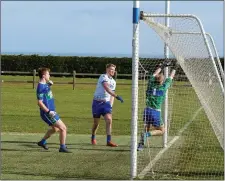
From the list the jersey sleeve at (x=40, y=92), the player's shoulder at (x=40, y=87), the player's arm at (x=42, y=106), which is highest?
the player's shoulder at (x=40, y=87)

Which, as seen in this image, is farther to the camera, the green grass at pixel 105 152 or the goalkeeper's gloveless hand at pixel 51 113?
the goalkeeper's gloveless hand at pixel 51 113

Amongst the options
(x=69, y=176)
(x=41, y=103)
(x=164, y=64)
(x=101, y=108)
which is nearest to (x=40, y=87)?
(x=41, y=103)

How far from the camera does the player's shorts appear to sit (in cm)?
1137

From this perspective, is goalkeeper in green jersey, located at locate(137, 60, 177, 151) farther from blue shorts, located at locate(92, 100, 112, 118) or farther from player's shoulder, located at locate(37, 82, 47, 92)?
player's shoulder, located at locate(37, 82, 47, 92)

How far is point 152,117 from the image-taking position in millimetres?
11469

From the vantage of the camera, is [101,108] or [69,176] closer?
[69,176]

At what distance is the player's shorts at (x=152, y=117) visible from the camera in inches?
448

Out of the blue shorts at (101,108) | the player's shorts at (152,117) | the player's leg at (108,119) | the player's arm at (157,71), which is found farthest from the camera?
the blue shorts at (101,108)

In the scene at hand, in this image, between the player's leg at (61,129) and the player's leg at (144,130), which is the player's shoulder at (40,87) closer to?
the player's leg at (61,129)

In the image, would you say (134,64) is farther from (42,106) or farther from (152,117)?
(42,106)

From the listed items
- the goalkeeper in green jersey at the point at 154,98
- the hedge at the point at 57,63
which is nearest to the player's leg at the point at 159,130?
the goalkeeper in green jersey at the point at 154,98

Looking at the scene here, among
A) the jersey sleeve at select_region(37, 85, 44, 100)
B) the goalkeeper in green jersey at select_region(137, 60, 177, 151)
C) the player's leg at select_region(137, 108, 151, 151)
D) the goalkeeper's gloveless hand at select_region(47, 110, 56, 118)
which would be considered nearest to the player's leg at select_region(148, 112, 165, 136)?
the goalkeeper in green jersey at select_region(137, 60, 177, 151)

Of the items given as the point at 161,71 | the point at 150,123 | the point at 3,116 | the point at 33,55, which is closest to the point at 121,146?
the point at 150,123

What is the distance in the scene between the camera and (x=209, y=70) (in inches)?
379
